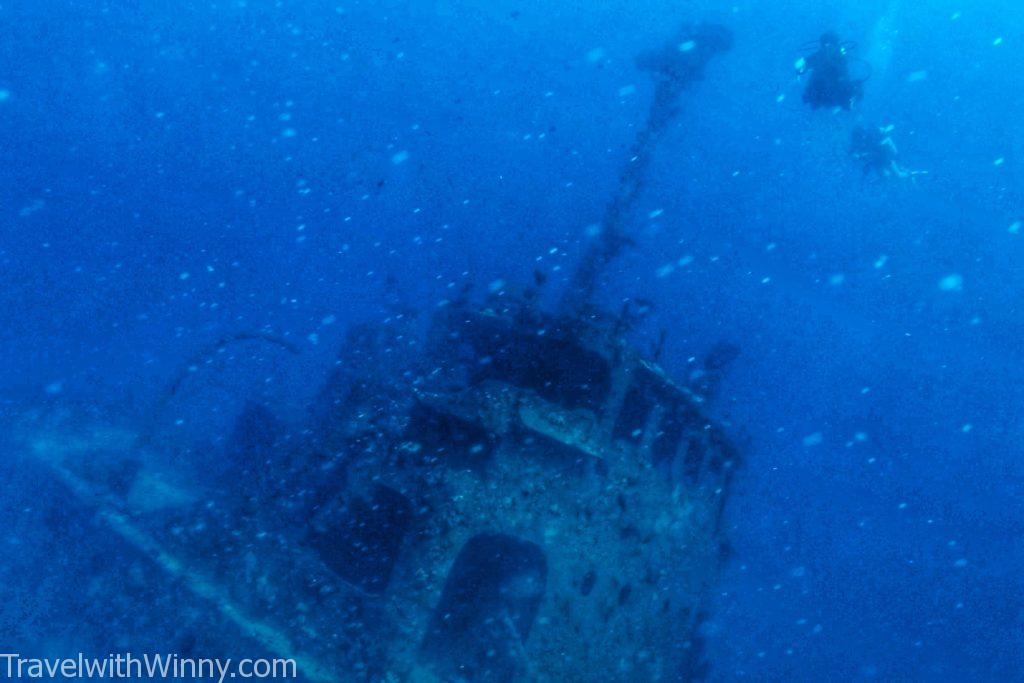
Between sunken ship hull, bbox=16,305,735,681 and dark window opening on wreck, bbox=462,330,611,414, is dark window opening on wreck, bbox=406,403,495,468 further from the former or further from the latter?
dark window opening on wreck, bbox=462,330,611,414

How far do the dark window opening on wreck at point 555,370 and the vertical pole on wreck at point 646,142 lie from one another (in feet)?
8.82

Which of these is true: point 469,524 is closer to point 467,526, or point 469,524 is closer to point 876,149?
point 467,526

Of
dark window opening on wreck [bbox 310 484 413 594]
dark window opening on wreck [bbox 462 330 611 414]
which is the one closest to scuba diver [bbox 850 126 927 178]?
dark window opening on wreck [bbox 462 330 611 414]

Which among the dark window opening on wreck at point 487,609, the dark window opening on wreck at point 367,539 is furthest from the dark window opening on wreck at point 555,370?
the dark window opening on wreck at point 367,539

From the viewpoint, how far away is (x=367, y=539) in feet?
38.8

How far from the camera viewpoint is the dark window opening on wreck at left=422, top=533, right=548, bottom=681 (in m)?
10.7

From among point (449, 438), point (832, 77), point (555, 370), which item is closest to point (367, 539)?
point (449, 438)

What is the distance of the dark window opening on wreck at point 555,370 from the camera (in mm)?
11844

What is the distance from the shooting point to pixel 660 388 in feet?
42.2

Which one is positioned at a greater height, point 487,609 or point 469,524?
point 469,524

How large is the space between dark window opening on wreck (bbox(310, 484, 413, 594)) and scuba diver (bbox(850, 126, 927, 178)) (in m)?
12.9

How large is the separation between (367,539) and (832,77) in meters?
11.6

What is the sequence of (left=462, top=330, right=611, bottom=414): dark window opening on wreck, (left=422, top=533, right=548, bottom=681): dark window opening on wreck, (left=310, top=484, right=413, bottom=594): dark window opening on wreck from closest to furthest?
(left=422, top=533, right=548, bottom=681): dark window opening on wreck < (left=310, top=484, right=413, bottom=594): dark window opening on wreck < (left=462, top=330, right=611, bottom=414): dark window opening on wreck

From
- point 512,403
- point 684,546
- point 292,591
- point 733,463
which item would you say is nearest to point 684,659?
point 684,546
